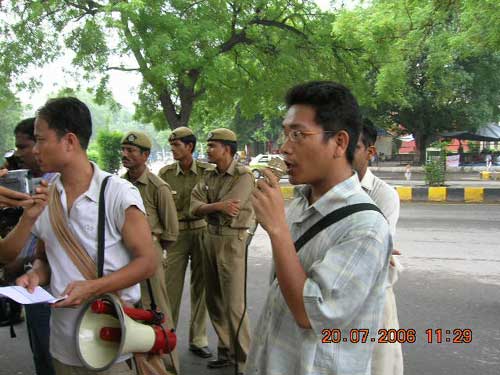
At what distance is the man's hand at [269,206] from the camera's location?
140 cm

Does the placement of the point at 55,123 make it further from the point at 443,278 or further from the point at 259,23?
the point at 259,23

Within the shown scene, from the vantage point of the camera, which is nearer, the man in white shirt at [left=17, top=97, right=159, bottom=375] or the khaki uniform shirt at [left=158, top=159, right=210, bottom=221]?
the man in white shirt at [left=17, top=97, right=159, bottom=375]

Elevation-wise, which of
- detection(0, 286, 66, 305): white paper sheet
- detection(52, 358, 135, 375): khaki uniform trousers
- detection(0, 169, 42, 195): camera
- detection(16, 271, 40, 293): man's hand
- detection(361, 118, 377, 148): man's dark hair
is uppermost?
detection(361, 118, 377, 148): man's dark hair

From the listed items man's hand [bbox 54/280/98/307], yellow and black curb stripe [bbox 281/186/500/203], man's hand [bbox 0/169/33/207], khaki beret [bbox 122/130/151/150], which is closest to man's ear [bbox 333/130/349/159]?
man's hand [bbox 54/280/98/307]

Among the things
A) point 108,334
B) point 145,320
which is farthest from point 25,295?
point 145,320

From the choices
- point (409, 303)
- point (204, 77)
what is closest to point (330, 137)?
point (409, 303)

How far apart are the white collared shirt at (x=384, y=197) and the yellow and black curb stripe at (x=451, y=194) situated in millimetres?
10661

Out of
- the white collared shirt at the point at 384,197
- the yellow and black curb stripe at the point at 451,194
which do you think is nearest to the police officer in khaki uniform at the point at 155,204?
the white collared shirt at the point at 384,197

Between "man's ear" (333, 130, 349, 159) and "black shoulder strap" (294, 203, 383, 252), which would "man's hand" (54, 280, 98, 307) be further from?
"man's ear" (333, 130, 349, 159)

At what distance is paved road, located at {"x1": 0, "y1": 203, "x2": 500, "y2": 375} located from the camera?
3773 millimetres

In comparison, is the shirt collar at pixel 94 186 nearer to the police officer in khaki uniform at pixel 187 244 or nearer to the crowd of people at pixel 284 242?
the crowd of people at pixel 284 242

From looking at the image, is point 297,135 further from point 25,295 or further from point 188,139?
point 188,139

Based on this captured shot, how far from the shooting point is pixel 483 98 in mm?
25047

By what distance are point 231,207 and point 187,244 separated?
0.74 meters
